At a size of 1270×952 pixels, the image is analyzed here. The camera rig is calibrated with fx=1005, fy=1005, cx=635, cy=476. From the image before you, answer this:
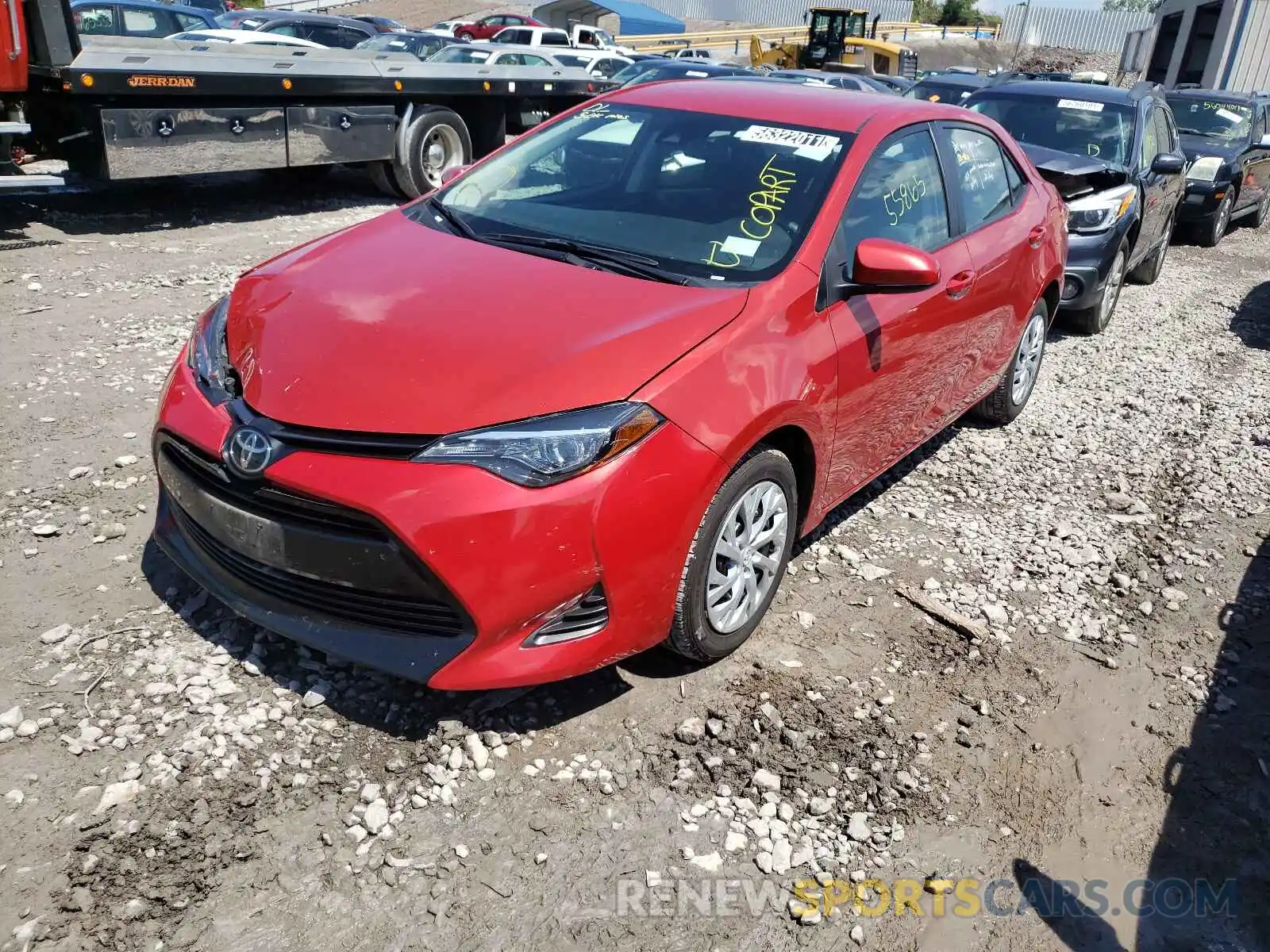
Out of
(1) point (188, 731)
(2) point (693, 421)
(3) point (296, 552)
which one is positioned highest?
(2) point (693, 421)

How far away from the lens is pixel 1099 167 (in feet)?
23.8

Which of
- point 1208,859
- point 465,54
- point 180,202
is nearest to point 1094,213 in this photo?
point 1208,859

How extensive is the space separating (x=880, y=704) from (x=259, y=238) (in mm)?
7477

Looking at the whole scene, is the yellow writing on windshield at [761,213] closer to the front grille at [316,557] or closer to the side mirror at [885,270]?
the side mirror at [885,270]

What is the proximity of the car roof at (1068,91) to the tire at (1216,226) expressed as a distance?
4036 millimetres

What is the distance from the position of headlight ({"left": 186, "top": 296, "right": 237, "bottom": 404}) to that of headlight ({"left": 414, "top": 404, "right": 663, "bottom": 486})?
0.78m

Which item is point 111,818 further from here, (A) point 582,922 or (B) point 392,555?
(A) point 582,922

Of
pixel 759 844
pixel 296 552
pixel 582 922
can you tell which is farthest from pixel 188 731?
pixel 759 844

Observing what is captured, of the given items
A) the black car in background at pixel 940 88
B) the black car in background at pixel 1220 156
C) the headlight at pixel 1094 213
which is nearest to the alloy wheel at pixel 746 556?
the headlight at pixel 1094 213

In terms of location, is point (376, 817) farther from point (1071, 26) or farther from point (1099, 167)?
point (1071, 26)

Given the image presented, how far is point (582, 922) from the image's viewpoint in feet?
7.92

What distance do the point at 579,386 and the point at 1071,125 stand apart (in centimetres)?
723

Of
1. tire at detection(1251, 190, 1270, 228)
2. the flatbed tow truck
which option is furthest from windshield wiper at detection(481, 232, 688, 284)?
tire at detection(1251, 190, 1270, 228)

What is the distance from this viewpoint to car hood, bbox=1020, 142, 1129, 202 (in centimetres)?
682
